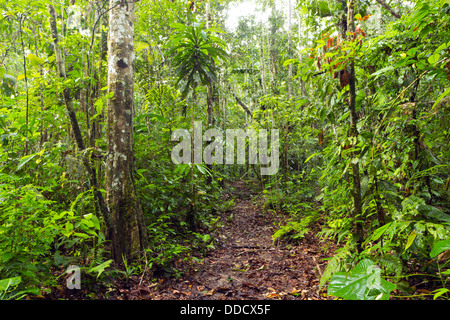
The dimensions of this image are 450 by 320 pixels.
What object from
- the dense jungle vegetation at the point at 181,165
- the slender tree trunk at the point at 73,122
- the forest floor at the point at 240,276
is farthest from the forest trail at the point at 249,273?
the slender tree trunk at the point at 73,122

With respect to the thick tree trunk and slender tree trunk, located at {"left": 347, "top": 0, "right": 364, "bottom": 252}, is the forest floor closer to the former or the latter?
the thick tree trunk

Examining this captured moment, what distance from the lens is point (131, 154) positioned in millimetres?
3180

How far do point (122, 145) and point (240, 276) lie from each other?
7.44 ft

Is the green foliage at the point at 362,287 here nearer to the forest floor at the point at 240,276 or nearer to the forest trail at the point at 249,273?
the forest floor at the point at 240,276

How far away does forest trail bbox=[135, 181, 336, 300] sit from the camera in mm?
2656

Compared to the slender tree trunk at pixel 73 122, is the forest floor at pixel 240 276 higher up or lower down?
lower down

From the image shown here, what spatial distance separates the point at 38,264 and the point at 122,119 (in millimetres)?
1762

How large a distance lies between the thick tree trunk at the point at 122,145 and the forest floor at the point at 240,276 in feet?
1.56

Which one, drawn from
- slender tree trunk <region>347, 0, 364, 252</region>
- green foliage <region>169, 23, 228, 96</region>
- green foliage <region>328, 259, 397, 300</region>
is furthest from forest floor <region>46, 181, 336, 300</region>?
green foliage <region>169, 23, 228, 96</region>

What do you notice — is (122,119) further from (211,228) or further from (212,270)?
(211,228)

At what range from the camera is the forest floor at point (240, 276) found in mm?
2539

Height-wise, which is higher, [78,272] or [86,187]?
[86,187]

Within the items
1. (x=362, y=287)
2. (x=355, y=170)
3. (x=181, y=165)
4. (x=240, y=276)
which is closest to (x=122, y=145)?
(x=181, y=165)

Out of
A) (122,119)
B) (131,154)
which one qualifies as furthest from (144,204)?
(122,119)
